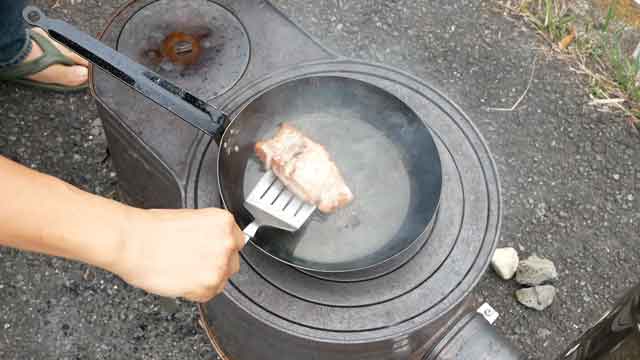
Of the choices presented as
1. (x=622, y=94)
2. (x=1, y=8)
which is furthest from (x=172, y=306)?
(x=622, y=94)

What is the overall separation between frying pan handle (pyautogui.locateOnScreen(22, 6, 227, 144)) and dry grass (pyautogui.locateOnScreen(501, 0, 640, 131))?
2.17 meters

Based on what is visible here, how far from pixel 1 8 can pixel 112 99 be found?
1083 mm

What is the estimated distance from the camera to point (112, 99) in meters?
2.14

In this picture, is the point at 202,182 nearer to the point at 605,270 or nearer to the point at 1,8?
the point at 1,8

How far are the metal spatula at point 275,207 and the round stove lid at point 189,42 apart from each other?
51 centimetres

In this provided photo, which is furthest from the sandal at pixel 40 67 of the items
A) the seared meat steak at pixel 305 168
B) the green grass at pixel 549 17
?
the green grass at pixel 549 17

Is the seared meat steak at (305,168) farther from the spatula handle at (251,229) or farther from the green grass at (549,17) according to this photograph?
the green grass at (549,17)

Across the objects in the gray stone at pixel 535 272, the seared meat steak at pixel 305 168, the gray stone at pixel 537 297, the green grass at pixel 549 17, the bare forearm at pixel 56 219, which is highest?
the bare forearm at pixel 56 219

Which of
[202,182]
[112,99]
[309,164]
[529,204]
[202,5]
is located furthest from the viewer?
[529,204]

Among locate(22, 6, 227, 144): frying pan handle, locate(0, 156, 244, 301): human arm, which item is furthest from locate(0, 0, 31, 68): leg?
locate(0, 156, 244, 301): human arm

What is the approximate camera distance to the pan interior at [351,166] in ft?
6.06

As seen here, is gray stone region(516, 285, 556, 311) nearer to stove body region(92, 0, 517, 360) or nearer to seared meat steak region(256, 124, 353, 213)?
stove body region(92, 0, 517, 360)

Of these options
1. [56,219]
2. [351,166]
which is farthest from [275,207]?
[56,219]

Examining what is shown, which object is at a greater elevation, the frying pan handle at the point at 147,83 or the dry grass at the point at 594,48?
the frying pan handle at the point at 147,83
